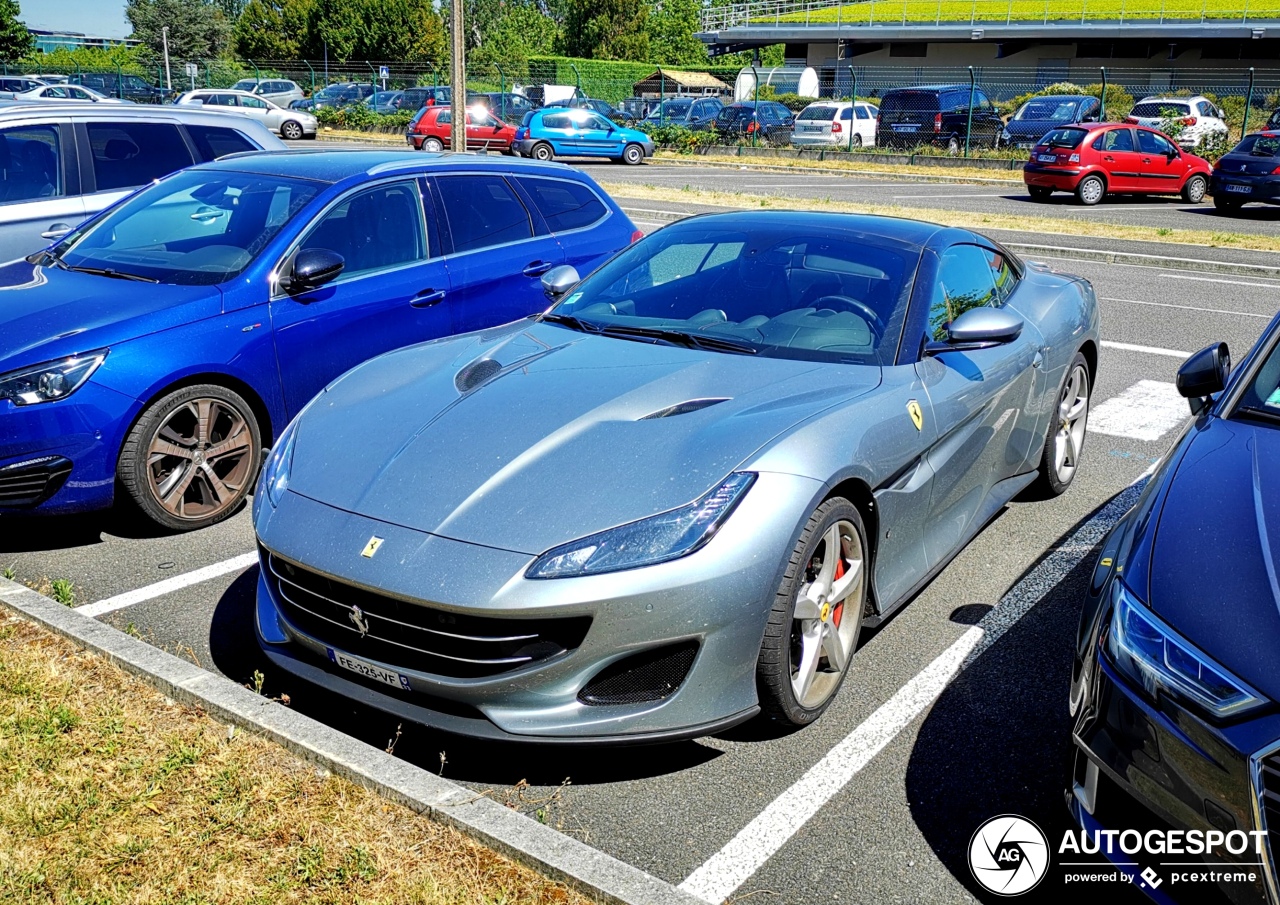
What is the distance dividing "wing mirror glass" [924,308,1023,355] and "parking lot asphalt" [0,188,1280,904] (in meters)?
1.08

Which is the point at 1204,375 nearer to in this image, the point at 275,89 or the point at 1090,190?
the point at 1090,190

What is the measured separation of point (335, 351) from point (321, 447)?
7.23 ft

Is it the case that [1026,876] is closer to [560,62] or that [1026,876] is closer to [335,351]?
[335,351]

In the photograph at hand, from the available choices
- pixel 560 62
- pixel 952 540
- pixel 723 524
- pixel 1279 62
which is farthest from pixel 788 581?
pixel 560 62

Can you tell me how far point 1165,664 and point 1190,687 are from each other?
0.29 ft

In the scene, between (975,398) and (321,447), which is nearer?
(321,447)

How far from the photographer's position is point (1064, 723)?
12.4ft

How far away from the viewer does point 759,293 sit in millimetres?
4621

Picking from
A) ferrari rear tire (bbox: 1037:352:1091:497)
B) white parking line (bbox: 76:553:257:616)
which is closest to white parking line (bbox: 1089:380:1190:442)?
ferrari rear tire (bbox: 1037:352:1091:497)

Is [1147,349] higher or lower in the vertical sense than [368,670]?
lower

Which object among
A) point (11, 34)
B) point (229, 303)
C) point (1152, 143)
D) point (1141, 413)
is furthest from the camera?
point (11, 34)

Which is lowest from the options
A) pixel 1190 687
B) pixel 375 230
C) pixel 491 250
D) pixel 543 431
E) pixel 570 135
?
pixel 1190 687

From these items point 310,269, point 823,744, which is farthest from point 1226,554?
point 310,269

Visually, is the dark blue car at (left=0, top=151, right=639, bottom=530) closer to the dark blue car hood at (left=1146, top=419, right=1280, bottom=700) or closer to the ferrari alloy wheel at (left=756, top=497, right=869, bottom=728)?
the ferrari alloy wheel at (left=756, top=497, right=869, bottom=728)
